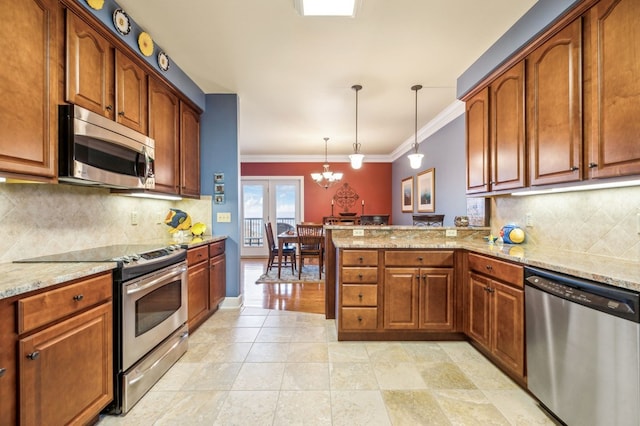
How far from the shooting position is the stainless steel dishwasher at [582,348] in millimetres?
1160

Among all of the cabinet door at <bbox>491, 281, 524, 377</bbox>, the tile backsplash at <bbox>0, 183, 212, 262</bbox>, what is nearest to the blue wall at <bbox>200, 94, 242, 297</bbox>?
the tile backsplash at <bbox>0, 183, 212, 262</bbox>

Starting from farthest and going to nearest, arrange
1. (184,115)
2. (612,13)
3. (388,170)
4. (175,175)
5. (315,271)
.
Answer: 1. (388,170)
2. (315,271)
3. (184,115)
4. (175,175)
5. (612,13)

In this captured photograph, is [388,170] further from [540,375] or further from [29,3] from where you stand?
[29,3]

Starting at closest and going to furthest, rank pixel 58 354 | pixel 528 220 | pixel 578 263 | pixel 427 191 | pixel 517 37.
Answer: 1. pixel 58 354
2. pixel 578 263
3. pixel 517 37
4. pixel 528 220
5. pixel 427 191

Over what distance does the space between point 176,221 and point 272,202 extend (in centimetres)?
418

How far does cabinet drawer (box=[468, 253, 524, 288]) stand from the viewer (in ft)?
5.94

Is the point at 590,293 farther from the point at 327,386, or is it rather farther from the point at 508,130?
the point at 327,386

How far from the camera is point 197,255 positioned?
2.68m

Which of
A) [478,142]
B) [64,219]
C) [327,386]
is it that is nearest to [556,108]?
[478,142]

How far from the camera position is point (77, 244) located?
6.70 feet

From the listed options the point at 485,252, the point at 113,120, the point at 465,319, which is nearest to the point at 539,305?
the point at 485,252

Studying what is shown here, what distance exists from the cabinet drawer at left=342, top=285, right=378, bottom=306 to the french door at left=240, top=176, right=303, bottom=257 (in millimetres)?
4650

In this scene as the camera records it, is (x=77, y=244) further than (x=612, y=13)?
Yes

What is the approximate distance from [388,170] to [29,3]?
6.53 m
